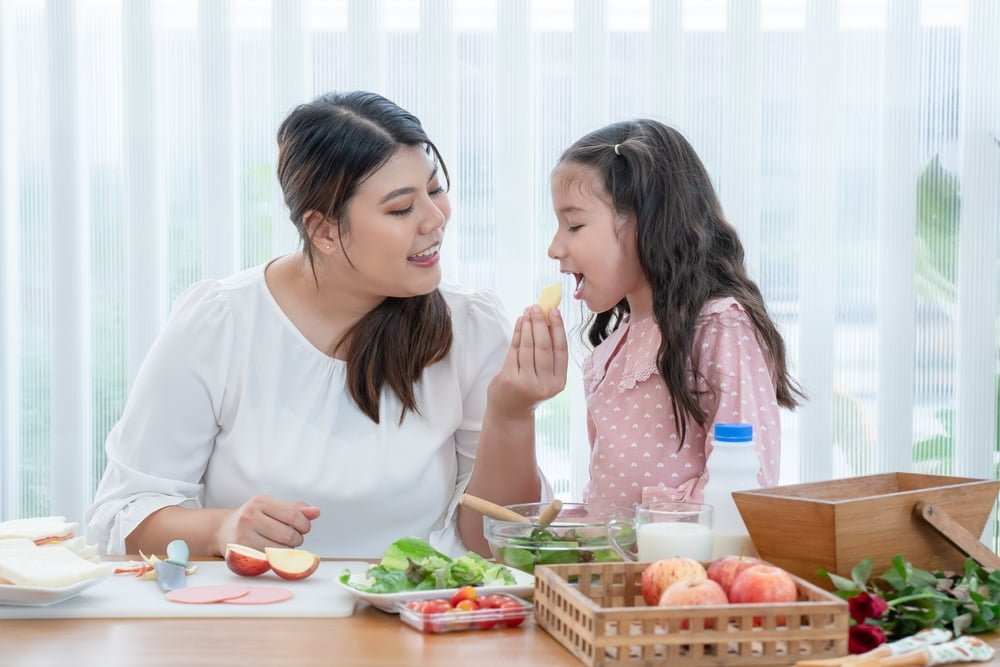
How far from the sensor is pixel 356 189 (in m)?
1.92

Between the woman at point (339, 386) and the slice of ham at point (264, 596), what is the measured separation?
488 millimetres

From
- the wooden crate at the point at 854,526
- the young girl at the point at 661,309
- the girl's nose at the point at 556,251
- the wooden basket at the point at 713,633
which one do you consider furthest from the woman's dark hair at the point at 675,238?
the wooden basket at the point at 713,633

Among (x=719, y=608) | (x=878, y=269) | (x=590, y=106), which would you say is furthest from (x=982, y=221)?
(x=719, y=608)

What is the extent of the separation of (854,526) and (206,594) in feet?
2.53

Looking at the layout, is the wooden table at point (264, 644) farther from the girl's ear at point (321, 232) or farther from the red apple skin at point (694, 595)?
the girl's ear at point (321, 232)

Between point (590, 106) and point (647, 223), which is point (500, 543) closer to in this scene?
point (647, 223)

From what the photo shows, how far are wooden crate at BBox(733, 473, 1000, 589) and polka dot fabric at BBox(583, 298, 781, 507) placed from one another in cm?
39

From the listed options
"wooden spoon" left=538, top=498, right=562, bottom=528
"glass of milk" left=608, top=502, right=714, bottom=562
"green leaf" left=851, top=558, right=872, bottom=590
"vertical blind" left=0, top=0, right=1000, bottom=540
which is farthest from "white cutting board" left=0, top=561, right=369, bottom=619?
"vertical blind" left=0, top=0, right=1000, bottom=540

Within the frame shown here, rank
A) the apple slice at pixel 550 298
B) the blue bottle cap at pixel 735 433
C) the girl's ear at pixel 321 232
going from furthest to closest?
the girl's ear at pixel 321 232 → the apple slice at pixel 550 298 → the blue bottle cap at pixel 735 433

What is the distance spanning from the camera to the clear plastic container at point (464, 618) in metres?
1.21

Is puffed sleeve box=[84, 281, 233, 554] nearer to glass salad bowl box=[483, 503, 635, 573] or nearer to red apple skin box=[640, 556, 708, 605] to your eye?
glass salad bowl box=[483, 503, 635, 573]

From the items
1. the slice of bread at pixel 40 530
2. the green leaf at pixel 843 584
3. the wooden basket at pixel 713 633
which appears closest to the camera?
the wooden basket at pixel 713 633

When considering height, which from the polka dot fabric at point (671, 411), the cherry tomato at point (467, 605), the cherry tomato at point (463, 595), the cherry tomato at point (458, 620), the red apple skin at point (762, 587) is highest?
→ the polka dot fabric at point (671, 411)

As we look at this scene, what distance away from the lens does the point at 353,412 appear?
2018 millimetres
